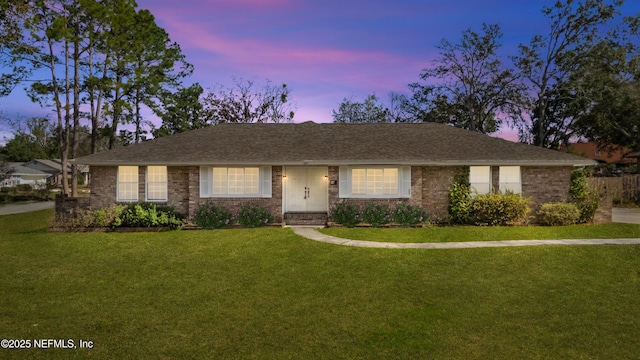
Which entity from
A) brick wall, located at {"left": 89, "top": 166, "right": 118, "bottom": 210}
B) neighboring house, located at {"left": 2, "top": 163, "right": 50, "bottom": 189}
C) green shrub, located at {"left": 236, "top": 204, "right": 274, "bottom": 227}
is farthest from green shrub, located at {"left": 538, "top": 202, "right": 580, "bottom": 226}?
neighboring house, located at {"left": 2, "top": 163, "right": 50, "bottom": 189}

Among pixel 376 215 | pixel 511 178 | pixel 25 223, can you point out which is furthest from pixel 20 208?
pixel 511 178

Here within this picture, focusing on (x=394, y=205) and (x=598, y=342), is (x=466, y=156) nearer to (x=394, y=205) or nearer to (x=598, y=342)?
(x=394, y=205)

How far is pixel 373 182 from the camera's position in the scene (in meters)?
16.8

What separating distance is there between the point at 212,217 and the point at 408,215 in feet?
27.4

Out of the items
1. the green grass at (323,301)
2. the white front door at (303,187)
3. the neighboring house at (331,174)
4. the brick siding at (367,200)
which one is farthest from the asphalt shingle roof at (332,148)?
the green grass at (323,301)

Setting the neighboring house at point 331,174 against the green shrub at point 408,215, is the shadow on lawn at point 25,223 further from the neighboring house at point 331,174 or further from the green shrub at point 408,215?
the green shrub at point 408,215

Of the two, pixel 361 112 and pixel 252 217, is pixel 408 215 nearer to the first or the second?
pixel 252 217

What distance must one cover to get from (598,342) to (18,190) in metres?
52.3

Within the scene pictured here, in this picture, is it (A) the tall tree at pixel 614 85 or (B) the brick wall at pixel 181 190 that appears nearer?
(B) the brick wall at pixel 181 190

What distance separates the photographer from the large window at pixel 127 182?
17.0 m

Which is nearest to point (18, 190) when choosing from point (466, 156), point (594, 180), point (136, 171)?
point (136, 171)

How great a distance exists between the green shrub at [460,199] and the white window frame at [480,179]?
1.04 feet

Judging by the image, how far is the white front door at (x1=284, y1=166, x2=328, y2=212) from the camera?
60.1 ft

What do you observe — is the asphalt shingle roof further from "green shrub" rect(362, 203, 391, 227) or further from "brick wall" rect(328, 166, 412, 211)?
"green shrub" rect(362, 203, 391, 227)
